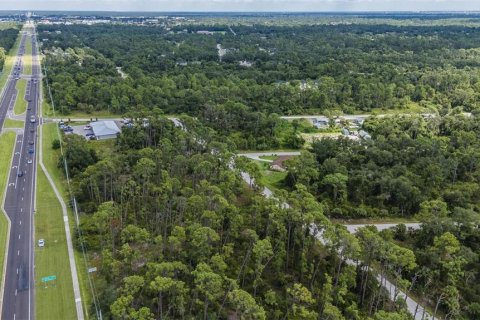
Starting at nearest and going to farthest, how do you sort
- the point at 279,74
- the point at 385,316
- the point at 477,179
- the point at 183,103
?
the point at 385,316, the point at 477,179, the point at 183,103, the point at 279,74

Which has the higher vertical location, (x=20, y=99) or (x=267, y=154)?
(x=20, y=99)

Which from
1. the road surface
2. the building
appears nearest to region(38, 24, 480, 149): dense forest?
the road surface

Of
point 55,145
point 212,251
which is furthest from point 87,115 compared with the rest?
point 212,251

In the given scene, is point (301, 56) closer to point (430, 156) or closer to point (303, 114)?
point (303, 114)

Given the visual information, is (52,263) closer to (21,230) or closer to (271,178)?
(21,230)

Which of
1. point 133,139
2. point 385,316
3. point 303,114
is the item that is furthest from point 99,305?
point 303,114

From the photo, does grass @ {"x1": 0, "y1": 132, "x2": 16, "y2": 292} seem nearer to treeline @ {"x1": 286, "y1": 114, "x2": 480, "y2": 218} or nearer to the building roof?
the building roof

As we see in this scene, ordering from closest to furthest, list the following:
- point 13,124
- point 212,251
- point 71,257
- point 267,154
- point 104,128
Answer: point 212,251 → point 71,257 → point 267,154 → point 104,128 → point 13,124
